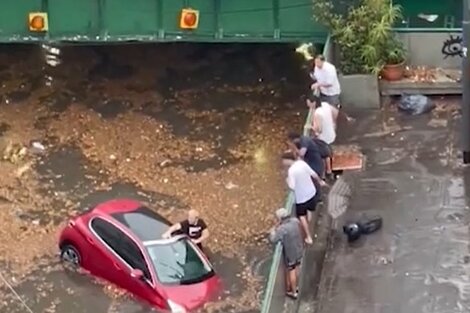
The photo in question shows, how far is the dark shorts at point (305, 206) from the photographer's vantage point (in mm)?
20906

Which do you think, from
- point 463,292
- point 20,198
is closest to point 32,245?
point 20,198

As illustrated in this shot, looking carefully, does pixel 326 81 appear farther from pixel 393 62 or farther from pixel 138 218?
pixel 138 218

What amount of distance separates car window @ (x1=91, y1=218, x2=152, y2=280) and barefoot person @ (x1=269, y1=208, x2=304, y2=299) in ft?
9.03

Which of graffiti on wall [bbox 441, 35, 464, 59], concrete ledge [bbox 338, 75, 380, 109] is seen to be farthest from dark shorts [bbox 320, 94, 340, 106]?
graffiti on wall [bbox 441, 35, 464, 59]

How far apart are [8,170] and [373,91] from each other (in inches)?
308

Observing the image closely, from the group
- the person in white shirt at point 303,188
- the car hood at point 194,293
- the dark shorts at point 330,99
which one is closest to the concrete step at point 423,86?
the dark shorts at point 330,99

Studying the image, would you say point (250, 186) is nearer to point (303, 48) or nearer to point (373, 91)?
point (373, 91)

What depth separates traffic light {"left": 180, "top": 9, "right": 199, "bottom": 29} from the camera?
90.8ft

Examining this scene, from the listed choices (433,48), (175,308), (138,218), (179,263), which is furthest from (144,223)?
(433,48)

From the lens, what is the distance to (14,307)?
21.9 m

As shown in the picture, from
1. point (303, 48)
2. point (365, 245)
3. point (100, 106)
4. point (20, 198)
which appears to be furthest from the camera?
point (303, 48)

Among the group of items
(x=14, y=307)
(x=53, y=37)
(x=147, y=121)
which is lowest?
(x=14, y=307)

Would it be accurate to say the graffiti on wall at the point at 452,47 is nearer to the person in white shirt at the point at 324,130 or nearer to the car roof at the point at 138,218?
the person in white shirt at the point at 324,130

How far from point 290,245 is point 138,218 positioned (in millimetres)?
3970
